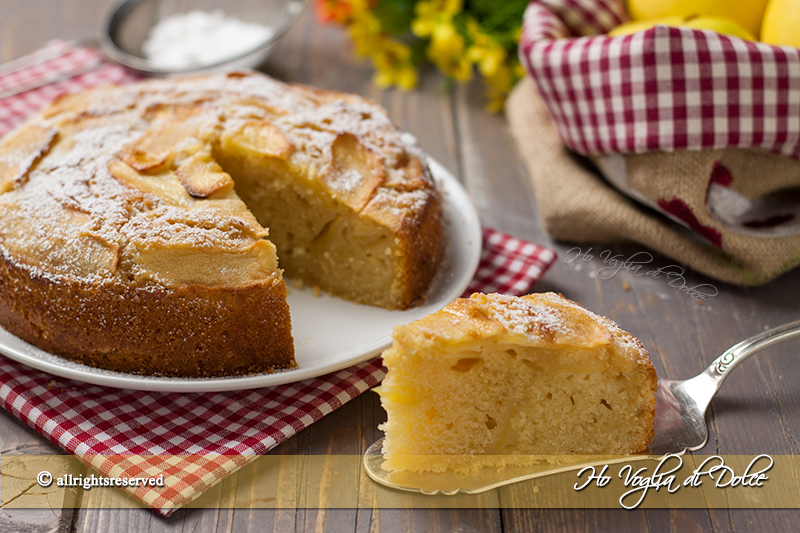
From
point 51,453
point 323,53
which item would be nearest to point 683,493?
point 51,453

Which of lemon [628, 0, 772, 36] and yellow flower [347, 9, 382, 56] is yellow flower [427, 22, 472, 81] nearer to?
yellow flower [347, 9, 382, 56]

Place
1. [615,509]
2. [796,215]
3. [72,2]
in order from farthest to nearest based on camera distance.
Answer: [72,2], [796,215], [615,509]

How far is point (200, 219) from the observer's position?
237cm

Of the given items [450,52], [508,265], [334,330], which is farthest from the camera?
[450,52]

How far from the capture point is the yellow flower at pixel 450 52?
385 centimetres

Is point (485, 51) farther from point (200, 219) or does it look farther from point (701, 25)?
point (200, 219)

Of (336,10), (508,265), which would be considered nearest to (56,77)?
(336,10)

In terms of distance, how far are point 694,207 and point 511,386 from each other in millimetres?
1217

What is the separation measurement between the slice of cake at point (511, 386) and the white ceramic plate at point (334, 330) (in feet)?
1.19

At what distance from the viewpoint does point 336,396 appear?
231 cm

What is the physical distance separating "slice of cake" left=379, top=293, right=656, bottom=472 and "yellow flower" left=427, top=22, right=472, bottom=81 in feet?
6.89

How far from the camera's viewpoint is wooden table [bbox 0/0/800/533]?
6.47ft

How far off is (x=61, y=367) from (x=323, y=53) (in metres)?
2.72

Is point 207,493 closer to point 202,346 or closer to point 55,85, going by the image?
point 202,346
